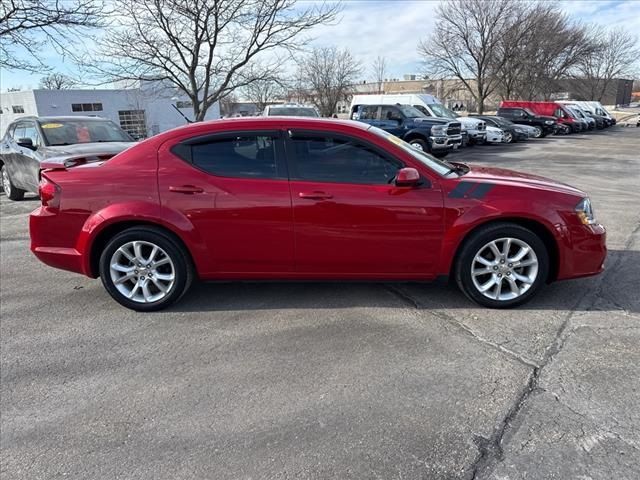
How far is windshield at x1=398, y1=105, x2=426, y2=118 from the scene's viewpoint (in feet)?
57.3

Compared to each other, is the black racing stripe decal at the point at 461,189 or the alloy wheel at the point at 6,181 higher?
the black racing stripe decal at the point at 461,189

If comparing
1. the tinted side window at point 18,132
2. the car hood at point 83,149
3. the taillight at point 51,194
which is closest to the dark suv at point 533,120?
the car hood at point 83,149

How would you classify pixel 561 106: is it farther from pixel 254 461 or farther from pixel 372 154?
pixel 254 461

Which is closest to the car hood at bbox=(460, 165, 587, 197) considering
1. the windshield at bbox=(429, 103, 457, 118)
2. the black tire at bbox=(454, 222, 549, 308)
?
the black tire at bbox=(454, 222, 549, 308)

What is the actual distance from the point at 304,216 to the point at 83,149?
5.40 m

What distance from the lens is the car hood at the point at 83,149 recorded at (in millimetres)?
7352

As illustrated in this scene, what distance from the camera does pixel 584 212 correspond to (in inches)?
151

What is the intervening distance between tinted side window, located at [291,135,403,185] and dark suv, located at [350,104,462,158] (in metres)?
12.8

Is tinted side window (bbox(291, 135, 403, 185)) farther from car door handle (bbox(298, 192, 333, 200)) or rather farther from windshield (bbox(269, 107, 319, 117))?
windshield (bbox(269, 107, 319, 117))

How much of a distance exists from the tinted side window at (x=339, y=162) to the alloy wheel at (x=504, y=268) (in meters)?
1.03

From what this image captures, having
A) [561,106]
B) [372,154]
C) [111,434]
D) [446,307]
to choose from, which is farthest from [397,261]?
[561,106]

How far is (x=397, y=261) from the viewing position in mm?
3867

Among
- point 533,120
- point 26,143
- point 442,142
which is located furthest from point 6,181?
point 533,120

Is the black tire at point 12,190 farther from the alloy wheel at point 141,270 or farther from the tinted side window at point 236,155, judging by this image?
the tinted side window at point 236,155
